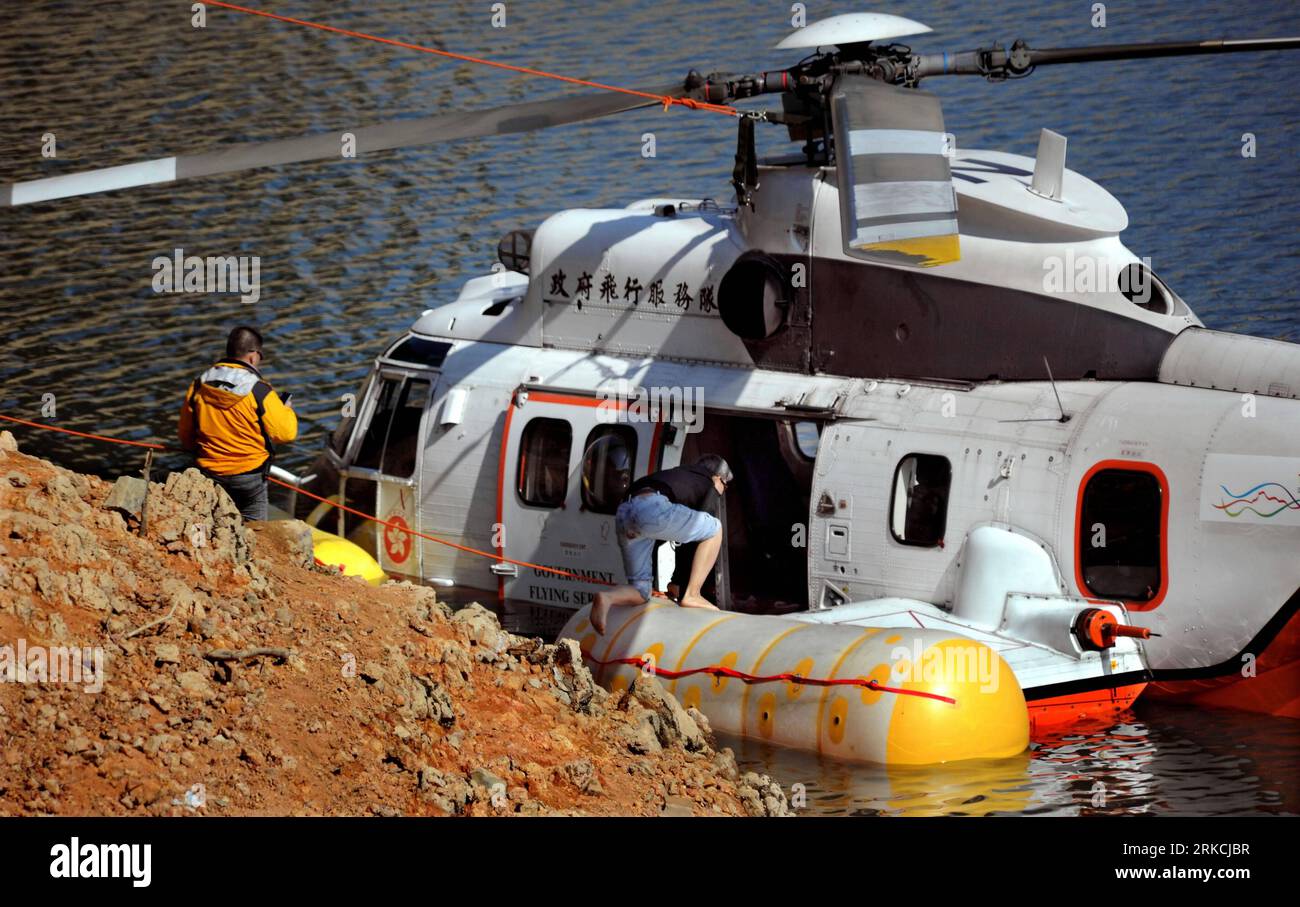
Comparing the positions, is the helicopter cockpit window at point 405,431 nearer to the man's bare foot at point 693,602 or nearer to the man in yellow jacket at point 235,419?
the man in yellow jacket at point 235,419

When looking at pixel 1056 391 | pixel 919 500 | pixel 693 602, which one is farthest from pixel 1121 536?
pixel 693 602

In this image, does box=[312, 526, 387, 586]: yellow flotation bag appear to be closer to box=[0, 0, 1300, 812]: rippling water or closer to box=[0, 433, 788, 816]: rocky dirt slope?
box=[0, 433, 788, 816]: rocky dirt slope

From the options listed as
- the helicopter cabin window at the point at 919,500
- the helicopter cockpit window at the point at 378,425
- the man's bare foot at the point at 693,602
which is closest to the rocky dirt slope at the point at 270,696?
the man's bare foot at the point at 693,602

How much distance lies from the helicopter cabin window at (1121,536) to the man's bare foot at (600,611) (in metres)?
3.46

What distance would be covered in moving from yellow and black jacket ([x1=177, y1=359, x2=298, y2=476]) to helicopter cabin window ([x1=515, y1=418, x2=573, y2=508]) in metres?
2.95

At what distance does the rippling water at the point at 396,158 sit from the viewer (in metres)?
22.8

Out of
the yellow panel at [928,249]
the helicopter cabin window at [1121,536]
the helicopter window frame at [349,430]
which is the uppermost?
the yellow panel at [928,249]

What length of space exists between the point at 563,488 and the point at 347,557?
2.00 metres

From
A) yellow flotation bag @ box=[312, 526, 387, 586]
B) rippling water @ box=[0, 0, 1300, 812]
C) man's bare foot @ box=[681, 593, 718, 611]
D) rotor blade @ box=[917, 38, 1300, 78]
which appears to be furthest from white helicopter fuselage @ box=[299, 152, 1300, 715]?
rippling water @ box=[0, 0, 1300, 812]

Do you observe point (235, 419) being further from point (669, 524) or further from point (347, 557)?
point (669, 524)

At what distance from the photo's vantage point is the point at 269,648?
370 inches

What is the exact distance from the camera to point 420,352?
52.2 feet

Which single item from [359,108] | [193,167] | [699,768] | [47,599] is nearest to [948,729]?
[699,768]
